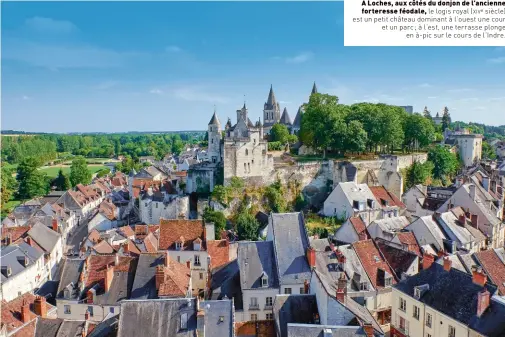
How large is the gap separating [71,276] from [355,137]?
40.0m

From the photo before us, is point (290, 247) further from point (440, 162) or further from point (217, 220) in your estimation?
point (440, 162)

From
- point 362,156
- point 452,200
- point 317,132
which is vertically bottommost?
point 452,200

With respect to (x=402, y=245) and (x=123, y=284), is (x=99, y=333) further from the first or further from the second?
(x=402, y=245)

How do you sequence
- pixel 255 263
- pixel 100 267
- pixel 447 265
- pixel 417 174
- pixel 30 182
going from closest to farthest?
pixel 447 265 < pixel 255 263 < pixel 100 267 < pixel 417 174 < pixel 30 182

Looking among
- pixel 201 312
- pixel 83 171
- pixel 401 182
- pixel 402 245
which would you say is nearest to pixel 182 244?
pixel 201 312

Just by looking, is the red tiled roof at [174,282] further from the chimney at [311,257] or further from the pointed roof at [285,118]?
the pointed roof at [285,118]

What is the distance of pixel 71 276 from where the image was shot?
2708 centimetres

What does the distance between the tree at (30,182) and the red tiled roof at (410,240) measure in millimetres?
79561

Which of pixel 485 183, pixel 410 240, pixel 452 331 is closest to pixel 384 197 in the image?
pixel 485 183

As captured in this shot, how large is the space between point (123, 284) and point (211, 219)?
Result: 19.1m

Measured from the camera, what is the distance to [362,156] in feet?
190

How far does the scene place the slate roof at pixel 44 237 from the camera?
130ft

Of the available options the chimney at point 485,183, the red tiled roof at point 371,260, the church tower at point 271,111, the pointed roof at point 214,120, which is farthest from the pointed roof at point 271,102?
the red tiled roof at point 371,260

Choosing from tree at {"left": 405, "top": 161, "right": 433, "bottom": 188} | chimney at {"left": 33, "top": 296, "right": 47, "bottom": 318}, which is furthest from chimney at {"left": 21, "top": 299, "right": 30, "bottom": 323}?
tree at {"left": 405, "top": 161, "right": 433, "bottom": 188}
